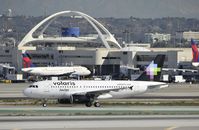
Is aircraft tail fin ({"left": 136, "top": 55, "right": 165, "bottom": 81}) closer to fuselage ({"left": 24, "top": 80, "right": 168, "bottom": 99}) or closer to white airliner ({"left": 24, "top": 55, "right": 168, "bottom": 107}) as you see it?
white airliner ({"left": 24, "top": 55, "right": 168, "bottom": 107})

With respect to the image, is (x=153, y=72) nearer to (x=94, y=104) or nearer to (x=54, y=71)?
(x=94, y=104)

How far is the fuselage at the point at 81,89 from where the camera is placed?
270 ft

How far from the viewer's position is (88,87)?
84188 mm

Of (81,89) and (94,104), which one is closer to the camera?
(94,104)

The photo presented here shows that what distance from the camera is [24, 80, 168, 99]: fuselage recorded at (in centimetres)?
8231

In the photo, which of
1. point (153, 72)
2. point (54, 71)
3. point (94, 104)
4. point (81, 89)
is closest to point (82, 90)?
point (81, 89)

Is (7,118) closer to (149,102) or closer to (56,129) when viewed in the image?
(56,129)

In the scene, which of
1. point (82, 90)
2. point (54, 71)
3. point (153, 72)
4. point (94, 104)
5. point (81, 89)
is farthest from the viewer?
point (54, 71)

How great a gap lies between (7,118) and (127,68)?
452 feet

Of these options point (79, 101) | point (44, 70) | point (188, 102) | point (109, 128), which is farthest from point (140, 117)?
point (44, 70)

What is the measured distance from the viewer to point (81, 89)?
8350 cm

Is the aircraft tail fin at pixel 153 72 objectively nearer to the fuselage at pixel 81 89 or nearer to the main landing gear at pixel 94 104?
the fuselage at pixel 81 89

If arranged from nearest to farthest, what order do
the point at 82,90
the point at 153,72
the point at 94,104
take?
the point at 94,104 → the point at 82,90 → the point at 153,72

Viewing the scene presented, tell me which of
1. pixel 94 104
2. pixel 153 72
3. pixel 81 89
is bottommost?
pixel 94 104
